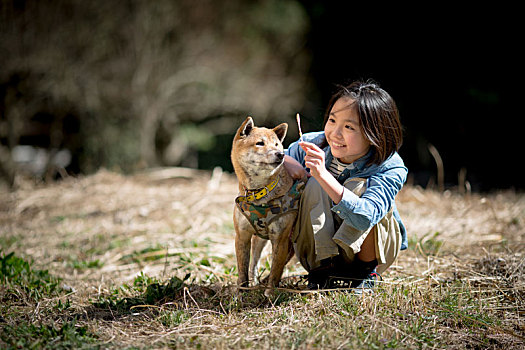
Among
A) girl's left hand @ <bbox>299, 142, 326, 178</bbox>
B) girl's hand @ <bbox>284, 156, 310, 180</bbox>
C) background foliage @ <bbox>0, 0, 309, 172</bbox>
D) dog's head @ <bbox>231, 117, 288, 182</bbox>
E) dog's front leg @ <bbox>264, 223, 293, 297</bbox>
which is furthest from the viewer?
background foliage @ <bbox>0, 0, 309, 172</bbox>

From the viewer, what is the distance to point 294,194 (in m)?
2.33

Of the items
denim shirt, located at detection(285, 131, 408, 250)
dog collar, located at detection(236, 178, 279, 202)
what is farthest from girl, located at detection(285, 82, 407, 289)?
dog collar, located at detection(236, 178, 279, 202)

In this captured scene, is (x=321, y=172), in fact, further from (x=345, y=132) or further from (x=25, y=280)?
(x=25, y=280)

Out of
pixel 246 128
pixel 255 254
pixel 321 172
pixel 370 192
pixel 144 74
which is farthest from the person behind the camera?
pixel 144 74

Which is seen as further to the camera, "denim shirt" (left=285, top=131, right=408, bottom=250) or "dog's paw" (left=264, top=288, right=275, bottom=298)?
"dog's paw" (left=264, top=288, right=275, bottom=298)

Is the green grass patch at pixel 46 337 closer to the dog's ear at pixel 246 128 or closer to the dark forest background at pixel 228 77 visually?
the dog's ear at pixel 246 128

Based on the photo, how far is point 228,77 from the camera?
8.90m

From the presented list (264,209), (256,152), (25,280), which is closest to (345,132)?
(256,152)

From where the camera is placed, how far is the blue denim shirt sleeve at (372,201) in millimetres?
2055

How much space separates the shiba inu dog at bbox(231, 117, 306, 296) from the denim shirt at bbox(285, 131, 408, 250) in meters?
0.30

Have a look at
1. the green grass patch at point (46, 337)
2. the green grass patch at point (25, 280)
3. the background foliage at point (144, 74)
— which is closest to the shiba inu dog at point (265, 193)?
the green grass patch at point (46, 337)

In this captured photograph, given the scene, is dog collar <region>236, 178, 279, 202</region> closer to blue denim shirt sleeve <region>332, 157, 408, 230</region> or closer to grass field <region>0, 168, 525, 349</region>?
blue denim shirt sleeve <region>332, 157, 408, 230</region>

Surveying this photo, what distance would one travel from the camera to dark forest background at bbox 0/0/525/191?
6.84m

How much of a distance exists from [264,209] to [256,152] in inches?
11.7
